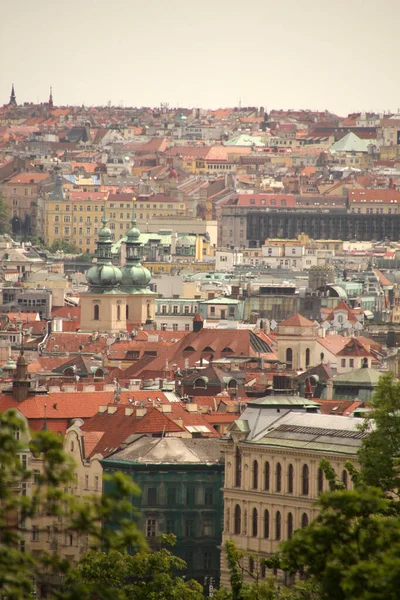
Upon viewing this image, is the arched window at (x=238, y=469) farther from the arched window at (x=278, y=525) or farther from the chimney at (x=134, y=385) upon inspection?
the chimney at (x=134, y=385)

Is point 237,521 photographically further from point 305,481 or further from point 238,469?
point 305,481

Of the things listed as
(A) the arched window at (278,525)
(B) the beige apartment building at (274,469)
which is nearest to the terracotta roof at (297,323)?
(B) the beige apartment building at (274,469)

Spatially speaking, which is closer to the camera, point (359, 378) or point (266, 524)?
point (266, 524)

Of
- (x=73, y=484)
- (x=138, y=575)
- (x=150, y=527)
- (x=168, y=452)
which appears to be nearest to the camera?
(x=138, y=575)

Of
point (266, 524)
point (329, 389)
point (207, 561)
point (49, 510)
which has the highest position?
point (49, 510)

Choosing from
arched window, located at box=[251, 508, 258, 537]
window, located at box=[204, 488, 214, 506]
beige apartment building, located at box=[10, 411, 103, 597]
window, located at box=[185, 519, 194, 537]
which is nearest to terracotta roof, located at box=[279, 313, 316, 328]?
beige apartment building, located at box=[10, 411, 103, 597]

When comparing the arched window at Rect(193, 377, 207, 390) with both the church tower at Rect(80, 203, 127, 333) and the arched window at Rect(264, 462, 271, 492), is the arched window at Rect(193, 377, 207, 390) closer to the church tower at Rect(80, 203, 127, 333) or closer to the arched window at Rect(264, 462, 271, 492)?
the arched window at Rect(264, 462, 271, 492)

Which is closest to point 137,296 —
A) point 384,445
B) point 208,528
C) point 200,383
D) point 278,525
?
point 200,383
